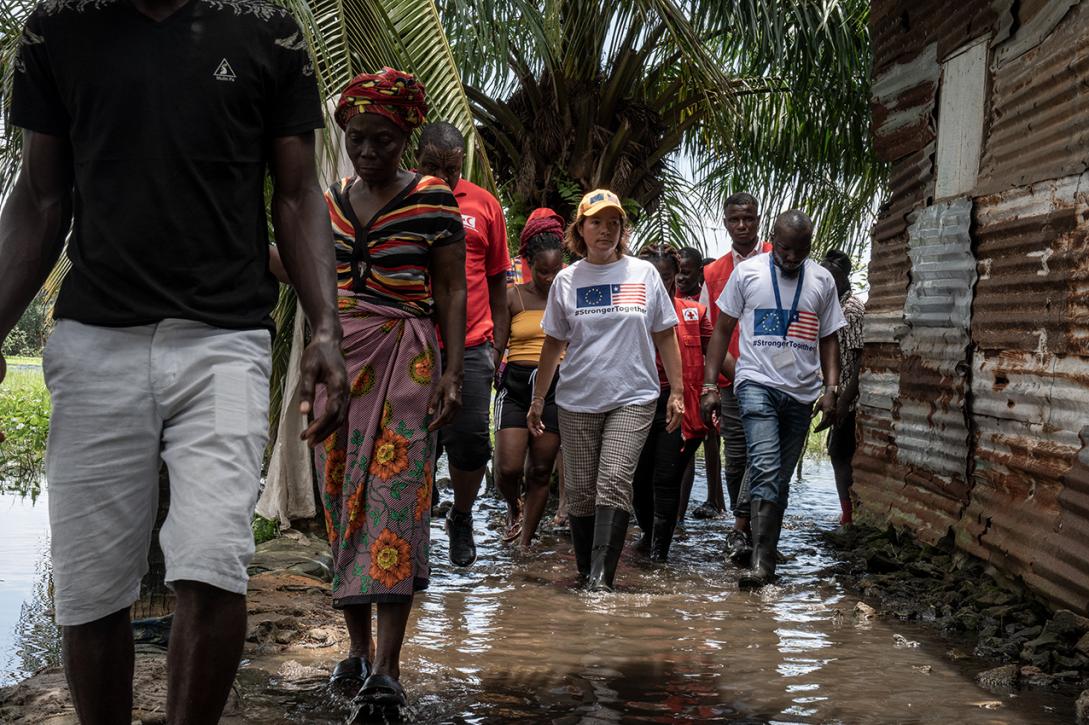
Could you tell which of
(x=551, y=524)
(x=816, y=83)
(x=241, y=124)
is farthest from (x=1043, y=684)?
(x=816, y=83)

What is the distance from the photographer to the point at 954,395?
23.0 feet

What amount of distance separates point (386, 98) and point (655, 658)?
7.56 feet

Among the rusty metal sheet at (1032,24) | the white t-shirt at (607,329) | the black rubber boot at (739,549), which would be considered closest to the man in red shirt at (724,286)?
the black rubber boot at (739,549)

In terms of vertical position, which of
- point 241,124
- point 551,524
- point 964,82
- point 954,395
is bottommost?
point 551,524

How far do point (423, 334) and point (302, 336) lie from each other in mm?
3361

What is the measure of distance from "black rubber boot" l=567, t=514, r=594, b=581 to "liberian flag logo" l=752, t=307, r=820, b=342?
1.44 metres

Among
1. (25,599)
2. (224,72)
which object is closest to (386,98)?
(224,72)

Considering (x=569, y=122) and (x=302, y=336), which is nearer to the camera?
(x=302, y=336)

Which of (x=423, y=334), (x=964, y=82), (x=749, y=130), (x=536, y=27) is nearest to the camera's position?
(x=423, y=334)

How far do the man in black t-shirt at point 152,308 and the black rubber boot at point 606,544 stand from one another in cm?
356

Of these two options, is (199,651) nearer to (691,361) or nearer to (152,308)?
(152,308)

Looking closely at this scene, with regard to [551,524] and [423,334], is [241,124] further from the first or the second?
[551,524]

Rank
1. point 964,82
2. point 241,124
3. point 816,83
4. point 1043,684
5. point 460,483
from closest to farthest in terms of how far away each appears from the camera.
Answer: point 241,124, point 1043,684, point 460,483, point 964,82, point 816,83

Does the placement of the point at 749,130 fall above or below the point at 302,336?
above
